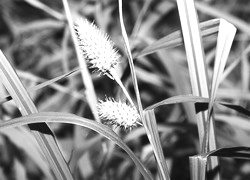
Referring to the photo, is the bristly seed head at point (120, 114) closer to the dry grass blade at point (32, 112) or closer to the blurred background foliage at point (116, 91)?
the dry grass blade at point (32, 112)

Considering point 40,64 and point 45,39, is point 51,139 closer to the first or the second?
point 40,64

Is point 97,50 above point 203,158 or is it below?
above

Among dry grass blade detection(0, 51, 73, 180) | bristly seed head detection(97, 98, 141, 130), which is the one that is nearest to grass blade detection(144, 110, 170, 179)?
bristly seed head detection(97, 98, 141, 130)

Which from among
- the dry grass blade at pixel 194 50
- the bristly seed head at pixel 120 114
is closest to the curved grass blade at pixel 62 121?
the bristly seed head at pixel 120 114

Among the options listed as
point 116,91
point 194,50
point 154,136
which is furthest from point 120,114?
point 116,91

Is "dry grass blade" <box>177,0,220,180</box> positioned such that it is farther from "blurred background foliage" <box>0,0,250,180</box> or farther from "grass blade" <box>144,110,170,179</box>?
"blurred background foliage" <box>0,0,250,180</box>

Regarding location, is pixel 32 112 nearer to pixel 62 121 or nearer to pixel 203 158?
pixel 62 121
